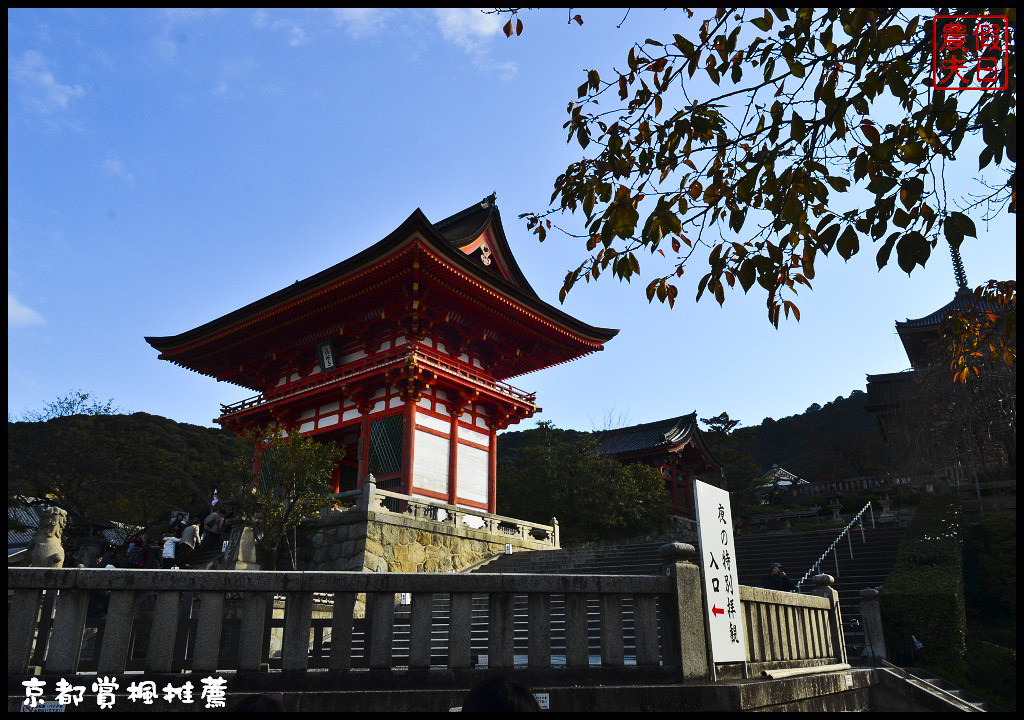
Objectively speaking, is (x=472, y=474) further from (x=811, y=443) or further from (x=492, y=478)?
(x=811, y=443)

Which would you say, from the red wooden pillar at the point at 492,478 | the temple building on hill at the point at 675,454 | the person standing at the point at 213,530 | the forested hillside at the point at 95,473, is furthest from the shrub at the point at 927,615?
the temple building on hill at the point at 675,454

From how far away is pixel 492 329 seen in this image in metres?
24.3

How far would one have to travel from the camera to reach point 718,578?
6.22 metres

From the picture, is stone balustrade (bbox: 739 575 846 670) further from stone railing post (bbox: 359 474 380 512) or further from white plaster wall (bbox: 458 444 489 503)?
white plaster wall (bbox: 458 444 489 503)

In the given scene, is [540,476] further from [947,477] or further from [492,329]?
[947,477]

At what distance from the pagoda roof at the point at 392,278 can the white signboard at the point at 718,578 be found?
48.1 feet

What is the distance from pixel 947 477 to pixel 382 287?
18.9 m

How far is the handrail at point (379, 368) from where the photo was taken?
2098 centimetres

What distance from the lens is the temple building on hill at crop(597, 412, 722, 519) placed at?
37062mm

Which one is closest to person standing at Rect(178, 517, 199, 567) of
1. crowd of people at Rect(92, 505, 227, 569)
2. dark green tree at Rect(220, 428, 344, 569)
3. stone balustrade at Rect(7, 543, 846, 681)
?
crowd of people at Rect(92, 505, 227, 569)

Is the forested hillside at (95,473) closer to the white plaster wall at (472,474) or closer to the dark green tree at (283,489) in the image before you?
the dark green tree at (283,489)

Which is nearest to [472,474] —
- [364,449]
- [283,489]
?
[364,449]

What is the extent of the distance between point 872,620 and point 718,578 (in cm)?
635

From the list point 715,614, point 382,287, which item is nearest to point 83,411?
point 382,287
